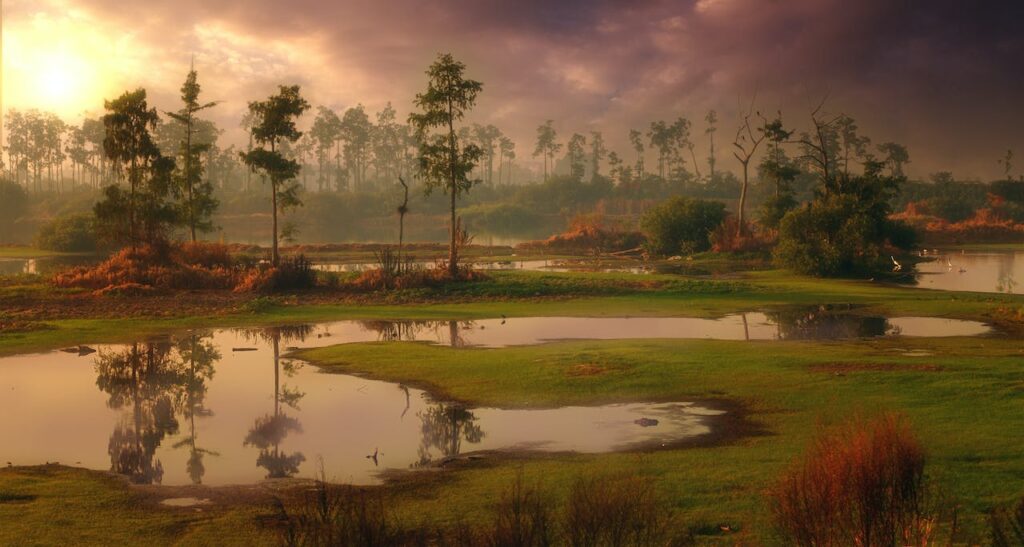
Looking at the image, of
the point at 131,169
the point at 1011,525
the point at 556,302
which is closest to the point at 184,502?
the point at 1011,525

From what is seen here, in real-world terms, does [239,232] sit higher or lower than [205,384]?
higher

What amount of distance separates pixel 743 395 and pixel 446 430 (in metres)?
6.49

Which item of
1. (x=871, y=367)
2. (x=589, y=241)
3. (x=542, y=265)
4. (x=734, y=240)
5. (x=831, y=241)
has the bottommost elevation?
(x=871, y=367)

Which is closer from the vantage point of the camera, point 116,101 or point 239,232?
point 116,101

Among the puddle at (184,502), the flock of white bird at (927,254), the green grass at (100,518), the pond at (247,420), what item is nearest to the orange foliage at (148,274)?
the pond at (247,420)

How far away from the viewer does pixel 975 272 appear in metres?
52.5

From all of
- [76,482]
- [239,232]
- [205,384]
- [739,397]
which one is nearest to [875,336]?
[739,397]

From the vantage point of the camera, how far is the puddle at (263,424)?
521 inches

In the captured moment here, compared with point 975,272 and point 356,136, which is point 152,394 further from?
point 356,136

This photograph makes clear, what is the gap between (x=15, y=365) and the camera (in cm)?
2194

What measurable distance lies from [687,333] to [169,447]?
59.9 ft

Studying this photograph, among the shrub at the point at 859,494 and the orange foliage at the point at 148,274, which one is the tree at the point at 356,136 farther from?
the shrub at the point at 859,494

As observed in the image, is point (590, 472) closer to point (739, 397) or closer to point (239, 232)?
point (739, 397)

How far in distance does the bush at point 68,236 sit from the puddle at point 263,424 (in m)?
64.5
